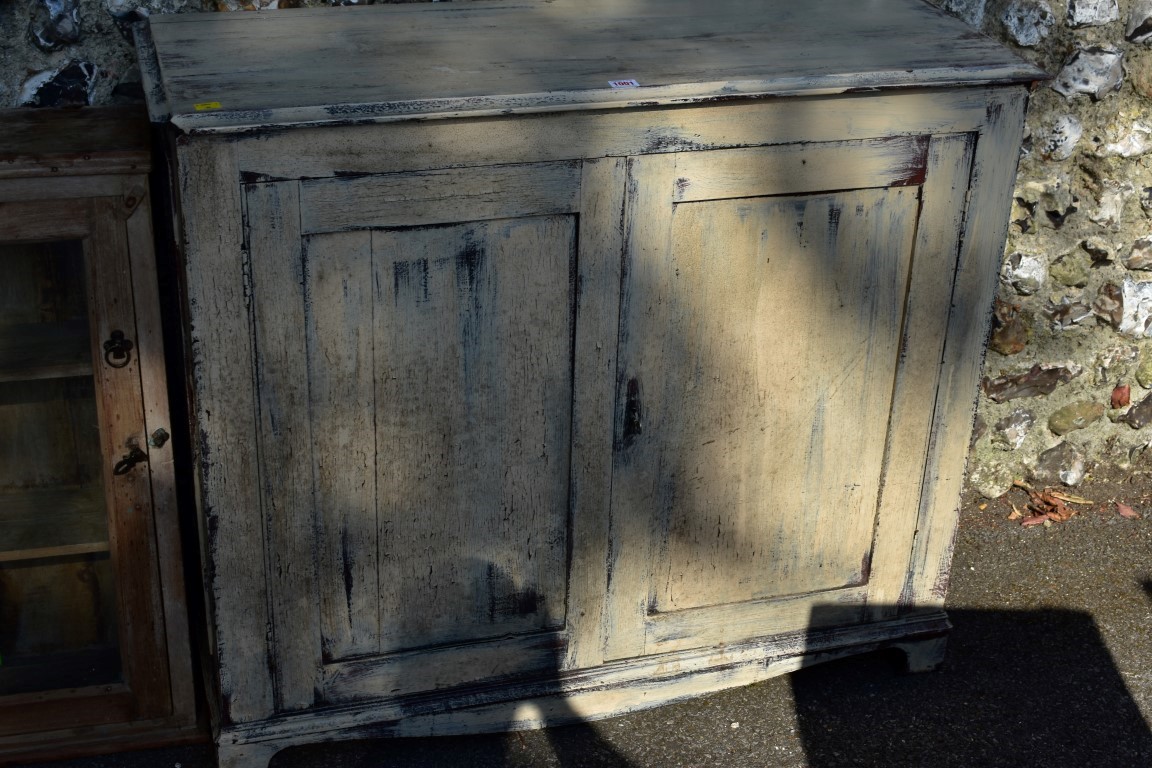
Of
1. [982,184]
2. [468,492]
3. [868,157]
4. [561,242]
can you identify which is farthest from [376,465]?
[982,184]

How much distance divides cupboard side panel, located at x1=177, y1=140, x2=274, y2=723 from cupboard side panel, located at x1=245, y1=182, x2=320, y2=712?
2cm

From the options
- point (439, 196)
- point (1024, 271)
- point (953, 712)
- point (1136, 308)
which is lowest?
point (953, 712)

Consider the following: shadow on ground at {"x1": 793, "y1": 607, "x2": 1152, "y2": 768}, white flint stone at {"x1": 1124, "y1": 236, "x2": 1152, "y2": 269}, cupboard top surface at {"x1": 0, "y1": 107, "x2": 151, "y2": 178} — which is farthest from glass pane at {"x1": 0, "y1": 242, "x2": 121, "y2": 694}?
white flint stone at {"x1": 1124, "y1": 236, "x2": 1152, "y2": 269}

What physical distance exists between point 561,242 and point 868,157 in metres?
0.59

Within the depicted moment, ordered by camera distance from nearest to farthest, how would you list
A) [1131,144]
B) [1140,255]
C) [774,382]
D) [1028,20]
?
[774,382], [1028,20], [1131,144], [1140,255]

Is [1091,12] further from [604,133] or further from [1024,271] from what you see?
[604,133]

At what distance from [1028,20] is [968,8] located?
0.47 feet

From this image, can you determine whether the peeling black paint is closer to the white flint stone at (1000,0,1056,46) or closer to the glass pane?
the glass pane

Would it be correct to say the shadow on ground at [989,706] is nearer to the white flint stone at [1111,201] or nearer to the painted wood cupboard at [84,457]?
the white flint stone at [1111,201]

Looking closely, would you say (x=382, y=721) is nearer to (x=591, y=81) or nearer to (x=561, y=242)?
(x=561, y=242)

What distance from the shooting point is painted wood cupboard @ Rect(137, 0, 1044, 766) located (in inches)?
87.0

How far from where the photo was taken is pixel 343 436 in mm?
2361

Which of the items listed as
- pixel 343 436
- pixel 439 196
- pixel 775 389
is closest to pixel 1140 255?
pixel 775 389

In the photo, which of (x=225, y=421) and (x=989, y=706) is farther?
(x=989, y=706)
